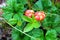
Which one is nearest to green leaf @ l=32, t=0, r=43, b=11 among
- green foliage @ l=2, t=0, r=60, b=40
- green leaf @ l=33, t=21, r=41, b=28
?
green foliage @ l=2, t=0, r=60, b=40

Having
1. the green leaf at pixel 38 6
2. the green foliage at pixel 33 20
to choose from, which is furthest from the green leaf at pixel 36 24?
the green leaf at pixel 38 6

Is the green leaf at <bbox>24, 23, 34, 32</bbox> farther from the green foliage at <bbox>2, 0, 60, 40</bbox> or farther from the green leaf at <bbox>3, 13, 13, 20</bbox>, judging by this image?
the green leaf at <bbox>3, 13, 13, 20</bbox>

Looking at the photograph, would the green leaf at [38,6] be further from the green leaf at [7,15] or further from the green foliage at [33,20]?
the green leaf at [7,15]

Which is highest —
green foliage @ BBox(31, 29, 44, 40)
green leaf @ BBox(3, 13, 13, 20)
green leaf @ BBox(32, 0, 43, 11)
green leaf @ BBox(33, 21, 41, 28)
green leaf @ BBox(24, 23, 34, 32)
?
green leaf @ BBox(32, 0, 43, 11)

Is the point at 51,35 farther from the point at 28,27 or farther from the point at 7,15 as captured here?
the point at 7,15

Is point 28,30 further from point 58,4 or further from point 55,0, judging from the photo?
point 55,0

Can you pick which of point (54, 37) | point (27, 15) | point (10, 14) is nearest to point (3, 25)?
point (10, 14)

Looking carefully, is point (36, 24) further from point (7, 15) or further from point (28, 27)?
point (7, 15)

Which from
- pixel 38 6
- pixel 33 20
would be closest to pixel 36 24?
pixel 33 20

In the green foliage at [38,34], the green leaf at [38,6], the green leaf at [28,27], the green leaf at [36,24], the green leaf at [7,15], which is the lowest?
the green foliage at [38,34]

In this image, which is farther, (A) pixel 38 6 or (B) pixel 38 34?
(A) pixel 38 6

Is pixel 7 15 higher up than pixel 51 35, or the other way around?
pixel 7 15
